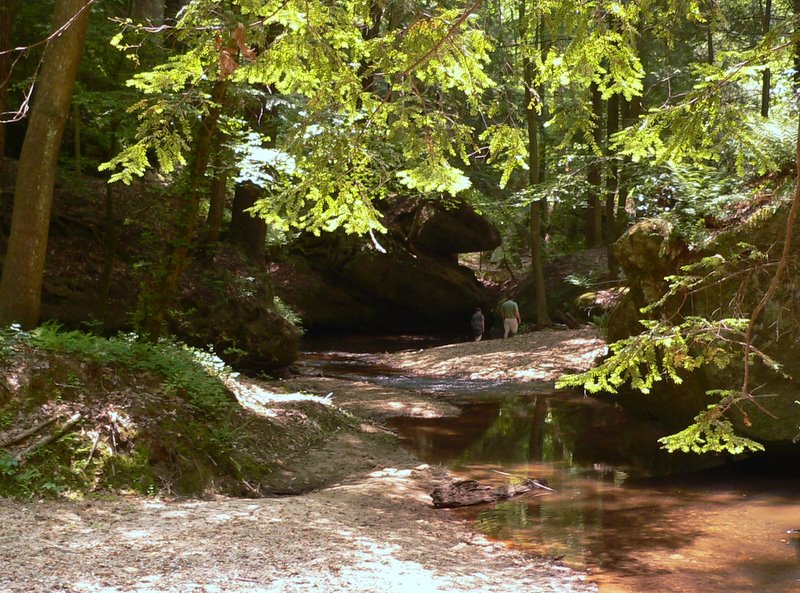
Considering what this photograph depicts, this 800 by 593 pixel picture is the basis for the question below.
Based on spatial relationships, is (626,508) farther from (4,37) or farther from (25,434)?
(4,37)

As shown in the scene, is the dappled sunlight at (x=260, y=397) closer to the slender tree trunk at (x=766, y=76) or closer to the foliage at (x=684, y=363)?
the foliage at (x=684, y=363)

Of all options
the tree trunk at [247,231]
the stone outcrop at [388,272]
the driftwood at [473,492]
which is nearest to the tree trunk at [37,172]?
the driftwood at [473,492]

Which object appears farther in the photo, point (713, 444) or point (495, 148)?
point (495, 148)

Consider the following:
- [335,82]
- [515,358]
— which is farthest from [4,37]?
[515,358]

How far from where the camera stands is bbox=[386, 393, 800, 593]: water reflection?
6.06m

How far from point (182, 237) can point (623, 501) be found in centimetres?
637

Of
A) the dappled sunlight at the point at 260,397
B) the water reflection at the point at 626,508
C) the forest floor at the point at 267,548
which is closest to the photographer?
the forest floor at the point at 267,548

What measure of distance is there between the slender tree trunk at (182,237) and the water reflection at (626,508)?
4.17 metres

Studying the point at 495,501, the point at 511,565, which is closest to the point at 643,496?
the point at 495,501

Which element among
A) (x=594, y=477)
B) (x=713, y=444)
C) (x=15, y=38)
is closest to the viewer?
(x=713, y=444)

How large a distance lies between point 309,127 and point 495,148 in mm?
1491

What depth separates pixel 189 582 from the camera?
4738mm

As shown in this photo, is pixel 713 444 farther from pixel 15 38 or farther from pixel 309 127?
pixel 15 38

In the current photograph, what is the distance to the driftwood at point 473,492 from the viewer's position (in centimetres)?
823
